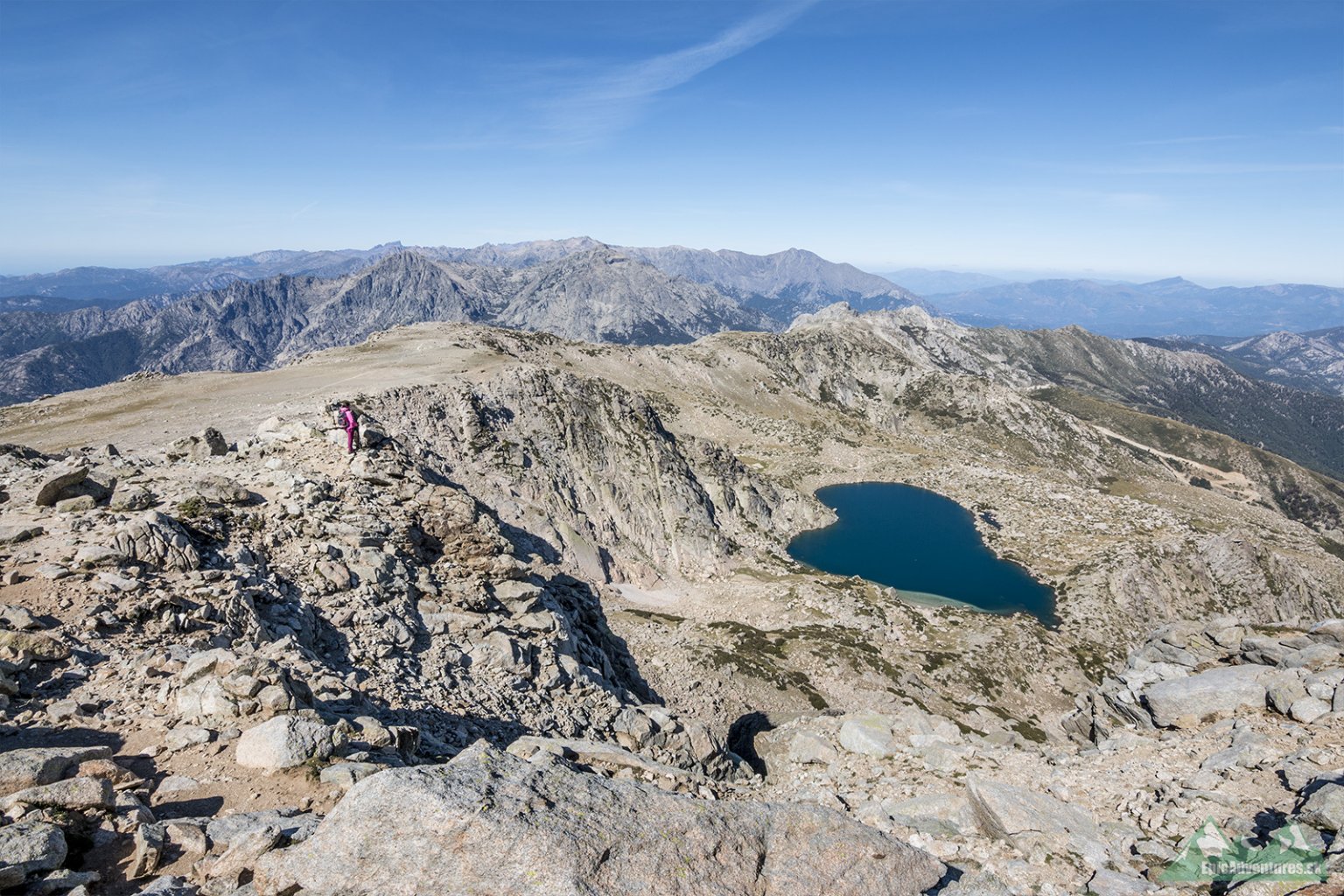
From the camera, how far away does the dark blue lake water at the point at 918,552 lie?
82500 millimetres

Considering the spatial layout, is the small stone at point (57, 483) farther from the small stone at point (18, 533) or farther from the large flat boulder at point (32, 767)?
the large flat boulder at point (32, 767)

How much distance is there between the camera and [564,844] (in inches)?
350

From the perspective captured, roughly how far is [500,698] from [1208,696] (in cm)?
2926

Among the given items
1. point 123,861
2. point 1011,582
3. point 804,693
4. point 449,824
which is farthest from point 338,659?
point 1011,582

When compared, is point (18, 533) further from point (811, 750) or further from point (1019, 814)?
point (1019, 814)

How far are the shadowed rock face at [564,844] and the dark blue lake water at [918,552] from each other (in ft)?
225

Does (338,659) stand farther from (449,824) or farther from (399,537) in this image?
(449,824)

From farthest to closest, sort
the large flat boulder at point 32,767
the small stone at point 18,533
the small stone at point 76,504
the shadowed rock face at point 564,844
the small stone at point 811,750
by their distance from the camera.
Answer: the small stone at point 811,750 < the small stone at point 76,504 < the small stone at point 18,533 < the large flat boulder at point 32,767 < the shadowed rock face at point 564,844

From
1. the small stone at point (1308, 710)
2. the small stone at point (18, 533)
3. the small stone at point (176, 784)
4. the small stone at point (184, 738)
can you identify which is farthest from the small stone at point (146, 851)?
the small stone at point (1308, 710)

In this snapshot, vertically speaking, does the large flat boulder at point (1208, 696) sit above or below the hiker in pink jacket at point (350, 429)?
below

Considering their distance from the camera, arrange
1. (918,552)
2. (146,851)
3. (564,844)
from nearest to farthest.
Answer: (146,851) < (564,844) < (918,552)

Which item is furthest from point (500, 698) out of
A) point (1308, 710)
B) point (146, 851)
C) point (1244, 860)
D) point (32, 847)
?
point (1308, 710)

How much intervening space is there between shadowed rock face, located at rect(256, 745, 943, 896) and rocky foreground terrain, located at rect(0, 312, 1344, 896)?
0.05m

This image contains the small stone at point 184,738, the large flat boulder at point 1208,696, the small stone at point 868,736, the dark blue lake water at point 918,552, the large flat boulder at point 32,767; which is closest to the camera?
the large flat boulder at point 32,767
